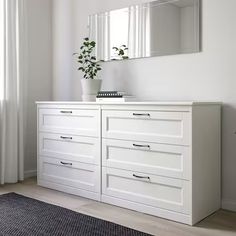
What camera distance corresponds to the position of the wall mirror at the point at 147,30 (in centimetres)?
283

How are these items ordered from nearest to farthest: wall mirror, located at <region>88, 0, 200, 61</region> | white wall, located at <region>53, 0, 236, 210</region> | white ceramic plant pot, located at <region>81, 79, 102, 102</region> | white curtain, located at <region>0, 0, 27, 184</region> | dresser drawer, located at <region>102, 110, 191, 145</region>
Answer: dresser drawer, located at <region>102, 110, 191, 145</region> < white wall, located at <region>53, 0, 236, 210</region> < wall mirror, located at <region>88, 0, 200, 61</region> < white ceramic plant pot, located at <region>81, 79, 102, 102</region> < white curtain, located at <region>0, 0, 27, 184</region>

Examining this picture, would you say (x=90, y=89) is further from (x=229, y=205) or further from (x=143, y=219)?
(x=229, y=205)

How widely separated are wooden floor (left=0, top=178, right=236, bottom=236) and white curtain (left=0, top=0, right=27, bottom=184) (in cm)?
48

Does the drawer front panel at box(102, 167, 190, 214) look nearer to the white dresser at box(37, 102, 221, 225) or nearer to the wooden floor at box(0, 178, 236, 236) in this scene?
the white dresser at box(37, 102, 221, 225)

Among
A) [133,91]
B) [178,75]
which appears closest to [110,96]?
[133,91]

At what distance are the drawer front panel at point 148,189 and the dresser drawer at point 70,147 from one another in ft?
0.67

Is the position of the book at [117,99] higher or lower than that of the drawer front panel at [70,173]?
higher

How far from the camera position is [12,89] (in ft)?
11.4

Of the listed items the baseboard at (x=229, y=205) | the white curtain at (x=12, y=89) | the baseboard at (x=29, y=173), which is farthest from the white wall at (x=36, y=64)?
the baseboard at (x=229, y=205)

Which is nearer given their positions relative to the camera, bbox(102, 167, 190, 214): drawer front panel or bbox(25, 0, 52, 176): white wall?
bbox(102, 167, 190, 214): drawer front panel

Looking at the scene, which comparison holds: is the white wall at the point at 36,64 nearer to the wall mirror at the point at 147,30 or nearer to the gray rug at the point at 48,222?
the wall mirror at the point at 147,30

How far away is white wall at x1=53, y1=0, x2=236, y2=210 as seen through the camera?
2639mm

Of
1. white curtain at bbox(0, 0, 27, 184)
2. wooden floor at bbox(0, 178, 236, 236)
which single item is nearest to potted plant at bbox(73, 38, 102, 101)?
white curtain at bbox(0, 0, 27, 184)

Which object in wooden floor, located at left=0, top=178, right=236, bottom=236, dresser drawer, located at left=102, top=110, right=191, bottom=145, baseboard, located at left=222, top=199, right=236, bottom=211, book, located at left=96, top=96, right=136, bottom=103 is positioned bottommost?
wooden floor, located at left=0, top=178, right=236, bottom=236
